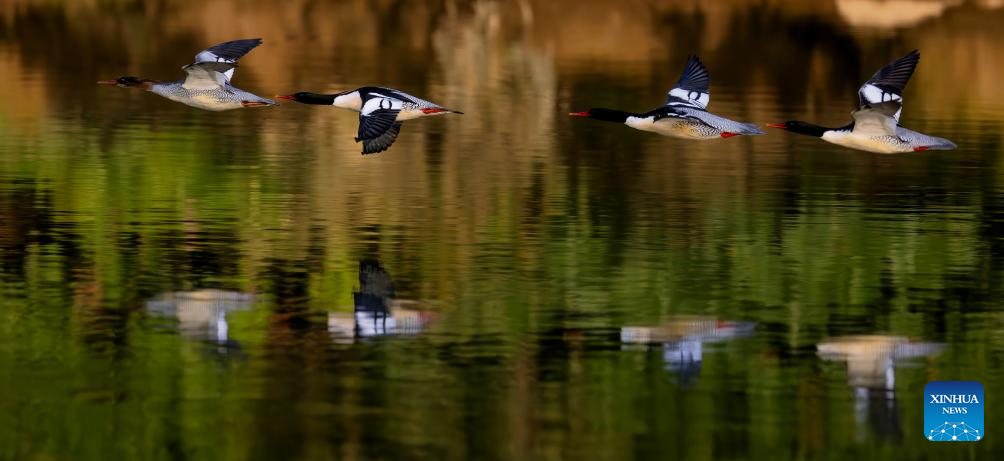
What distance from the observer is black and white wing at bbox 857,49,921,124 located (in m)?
21.5

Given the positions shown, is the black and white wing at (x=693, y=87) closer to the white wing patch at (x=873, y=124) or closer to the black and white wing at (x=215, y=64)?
the white wing patch at (x=873, y=124)

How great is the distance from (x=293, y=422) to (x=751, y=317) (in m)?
5.22

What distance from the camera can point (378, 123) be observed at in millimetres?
22719

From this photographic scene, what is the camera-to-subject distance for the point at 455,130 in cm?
3297

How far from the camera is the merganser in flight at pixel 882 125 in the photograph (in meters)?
21.7

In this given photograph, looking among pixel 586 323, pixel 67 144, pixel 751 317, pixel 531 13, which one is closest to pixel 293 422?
pixel 586 323

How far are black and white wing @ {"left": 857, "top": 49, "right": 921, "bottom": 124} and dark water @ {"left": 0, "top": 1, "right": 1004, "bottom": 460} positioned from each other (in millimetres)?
1603

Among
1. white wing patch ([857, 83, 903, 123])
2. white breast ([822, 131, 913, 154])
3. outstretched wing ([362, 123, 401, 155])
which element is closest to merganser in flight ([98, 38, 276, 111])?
outstretched wing ([362, 123, 401, 155])

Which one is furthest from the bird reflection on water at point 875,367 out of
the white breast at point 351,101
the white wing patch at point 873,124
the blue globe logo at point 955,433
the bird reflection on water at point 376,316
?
the white breast at point 351,101

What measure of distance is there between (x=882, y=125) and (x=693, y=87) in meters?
2.48

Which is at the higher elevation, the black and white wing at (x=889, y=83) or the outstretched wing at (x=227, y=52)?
the outstretched wing at (x=227, y=52)

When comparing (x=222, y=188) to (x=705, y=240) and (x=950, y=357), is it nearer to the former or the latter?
(x=705, y=240)

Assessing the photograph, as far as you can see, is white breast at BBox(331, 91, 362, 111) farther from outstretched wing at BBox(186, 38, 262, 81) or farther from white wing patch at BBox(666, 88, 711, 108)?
white wing patch at BBox(666, 88, 711, 108)

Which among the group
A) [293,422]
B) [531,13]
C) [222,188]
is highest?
[531,13]
